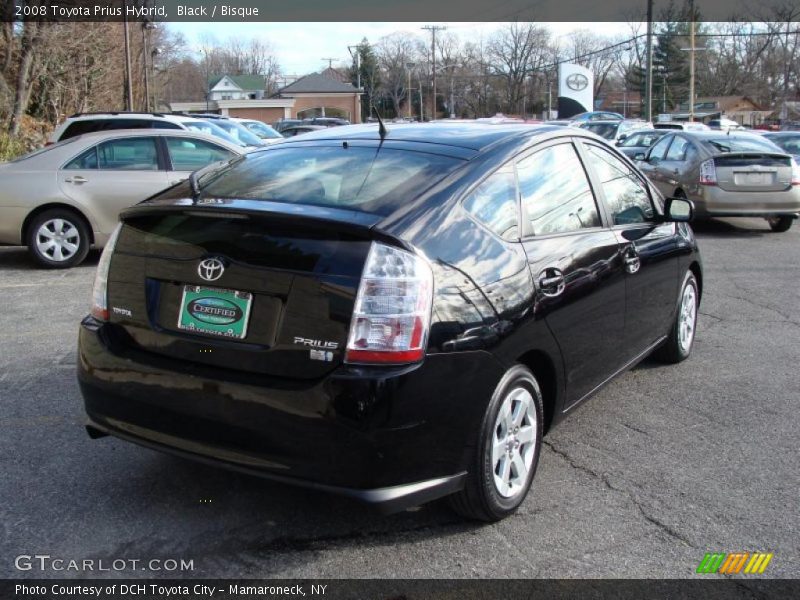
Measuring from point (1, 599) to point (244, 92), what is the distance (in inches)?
3812

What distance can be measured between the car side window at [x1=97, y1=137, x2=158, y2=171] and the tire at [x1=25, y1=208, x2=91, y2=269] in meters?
0.76

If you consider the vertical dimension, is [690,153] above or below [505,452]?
above

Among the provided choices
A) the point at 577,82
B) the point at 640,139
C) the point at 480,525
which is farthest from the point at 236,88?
the point at 480,525

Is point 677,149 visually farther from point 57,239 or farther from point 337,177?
point 337,177

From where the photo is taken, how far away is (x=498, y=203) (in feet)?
11.4

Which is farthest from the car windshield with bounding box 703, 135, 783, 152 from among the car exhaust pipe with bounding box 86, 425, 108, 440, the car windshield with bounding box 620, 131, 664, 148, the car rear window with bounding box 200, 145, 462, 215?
the car exhaust pipe with bounding box 86, 425, 108, 440

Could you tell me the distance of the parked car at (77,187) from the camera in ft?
29.0

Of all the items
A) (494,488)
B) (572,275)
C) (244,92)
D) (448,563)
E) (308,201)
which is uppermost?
(244,92)

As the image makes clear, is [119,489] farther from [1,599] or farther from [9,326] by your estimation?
[9,326]

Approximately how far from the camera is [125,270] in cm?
332

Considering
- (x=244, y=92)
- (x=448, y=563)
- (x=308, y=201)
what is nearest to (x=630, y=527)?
(x=448, y=563)

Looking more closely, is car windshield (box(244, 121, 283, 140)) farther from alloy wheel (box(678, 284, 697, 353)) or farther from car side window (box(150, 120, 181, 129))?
alloy wheel (box(678, 284, 697, 353))

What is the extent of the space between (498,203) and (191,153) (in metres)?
7.11

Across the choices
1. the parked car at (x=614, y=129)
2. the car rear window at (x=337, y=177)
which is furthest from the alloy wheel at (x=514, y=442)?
the parked car at (x=614, y=129)
